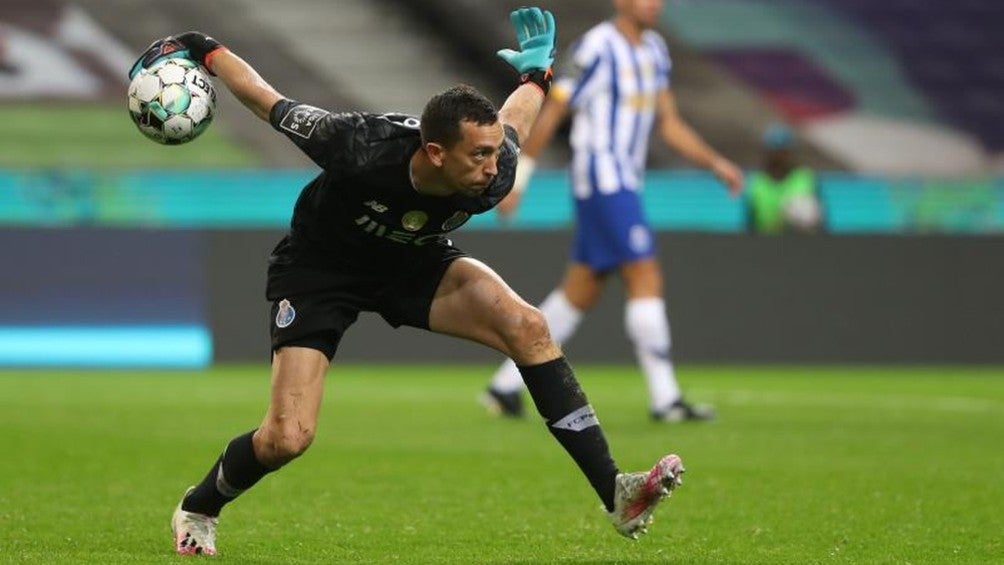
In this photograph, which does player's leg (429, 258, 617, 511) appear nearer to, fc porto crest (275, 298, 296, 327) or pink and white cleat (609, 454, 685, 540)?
pink and white cleat (609, 454, 685, 540)

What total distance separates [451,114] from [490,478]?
3.06m

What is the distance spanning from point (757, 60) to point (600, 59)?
11499 millimetres

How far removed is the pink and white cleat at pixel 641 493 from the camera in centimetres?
598

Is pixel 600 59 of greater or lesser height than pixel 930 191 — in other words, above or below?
above

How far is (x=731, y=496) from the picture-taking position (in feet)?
26.3

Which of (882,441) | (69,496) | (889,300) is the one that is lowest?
(889,300)

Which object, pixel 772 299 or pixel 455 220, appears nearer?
pixel 455 220

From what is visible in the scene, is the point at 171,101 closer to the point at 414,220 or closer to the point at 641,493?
the point at 414,220

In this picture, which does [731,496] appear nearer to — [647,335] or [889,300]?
[647,335]

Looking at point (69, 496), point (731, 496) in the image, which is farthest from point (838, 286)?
point (69, 496)

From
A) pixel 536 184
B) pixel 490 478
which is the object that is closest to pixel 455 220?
pixel 490 478

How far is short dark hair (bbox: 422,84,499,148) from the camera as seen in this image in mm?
5961

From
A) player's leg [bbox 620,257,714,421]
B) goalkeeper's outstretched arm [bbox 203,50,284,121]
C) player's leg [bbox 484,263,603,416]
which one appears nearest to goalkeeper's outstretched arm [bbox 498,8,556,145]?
goalkeeper's outstretched arm [bbox 203,50,284,121]

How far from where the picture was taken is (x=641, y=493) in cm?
607
